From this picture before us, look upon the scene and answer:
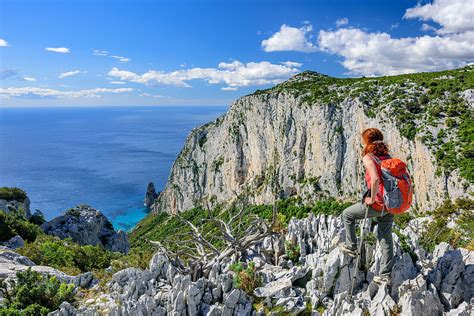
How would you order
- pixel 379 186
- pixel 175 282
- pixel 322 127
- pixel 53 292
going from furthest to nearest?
1. pixel 322 127
2. pixel 53 292
3. pixel 175 282
4. pixel 379 186

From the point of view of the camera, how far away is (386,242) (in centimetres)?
743

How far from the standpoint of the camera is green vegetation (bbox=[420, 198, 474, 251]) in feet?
32.0

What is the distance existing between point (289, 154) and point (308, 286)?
64.0m

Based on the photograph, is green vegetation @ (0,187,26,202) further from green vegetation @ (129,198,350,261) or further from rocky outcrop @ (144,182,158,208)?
rocky outcrop @ (144,182,158,208)

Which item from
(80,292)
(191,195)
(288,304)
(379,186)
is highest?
(379,186)

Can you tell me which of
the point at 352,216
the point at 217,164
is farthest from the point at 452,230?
the point at 217,164

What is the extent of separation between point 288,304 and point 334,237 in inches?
85.9

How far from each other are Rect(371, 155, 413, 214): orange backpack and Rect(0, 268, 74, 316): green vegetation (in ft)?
31.2

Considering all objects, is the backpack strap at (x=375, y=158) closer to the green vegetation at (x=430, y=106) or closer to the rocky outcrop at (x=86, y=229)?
the green vegetation at (x=430, y=106)

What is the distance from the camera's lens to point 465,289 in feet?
23.3

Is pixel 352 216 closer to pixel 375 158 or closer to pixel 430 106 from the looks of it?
pixel 375 158

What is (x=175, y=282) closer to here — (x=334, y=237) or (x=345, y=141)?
(x=334, y=237)

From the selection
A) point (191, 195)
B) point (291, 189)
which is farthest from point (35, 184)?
point (291, 189)

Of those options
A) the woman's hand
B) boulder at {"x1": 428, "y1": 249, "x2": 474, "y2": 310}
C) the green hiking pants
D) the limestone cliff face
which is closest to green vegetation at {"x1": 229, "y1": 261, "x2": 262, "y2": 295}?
the green hiking pants
